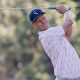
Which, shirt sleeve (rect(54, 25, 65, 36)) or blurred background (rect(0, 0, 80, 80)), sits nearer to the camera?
shirt sleeve (rect(54, 25, 65, 36))

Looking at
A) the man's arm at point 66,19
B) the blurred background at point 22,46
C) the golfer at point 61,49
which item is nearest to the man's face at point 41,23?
the golfer at point 61,49

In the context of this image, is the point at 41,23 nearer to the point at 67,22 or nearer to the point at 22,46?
the point at 67,22

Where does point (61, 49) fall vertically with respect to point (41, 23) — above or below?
below

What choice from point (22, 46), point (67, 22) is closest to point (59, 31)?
point (67, 22)

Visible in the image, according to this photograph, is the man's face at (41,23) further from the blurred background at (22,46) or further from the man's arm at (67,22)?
the blurred background at (22,46)

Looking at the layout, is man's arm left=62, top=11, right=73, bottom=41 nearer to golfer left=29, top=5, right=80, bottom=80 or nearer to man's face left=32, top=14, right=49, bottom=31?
golfer left=29, top=5, right=80, bottom=80

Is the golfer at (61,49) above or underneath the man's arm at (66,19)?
underneath

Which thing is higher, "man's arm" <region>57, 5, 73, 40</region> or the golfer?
"man's arm" <region>57, 5, 73, 40</region>

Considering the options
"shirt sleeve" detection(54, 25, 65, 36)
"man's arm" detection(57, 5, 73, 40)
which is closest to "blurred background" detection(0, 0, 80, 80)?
"man's arm" detection(57, 5, 73, 40)

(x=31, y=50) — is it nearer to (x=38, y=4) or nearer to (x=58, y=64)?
(x=38, y=4)

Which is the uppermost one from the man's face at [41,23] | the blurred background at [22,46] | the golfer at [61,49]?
the man's face at [41,23]

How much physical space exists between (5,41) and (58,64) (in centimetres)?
814

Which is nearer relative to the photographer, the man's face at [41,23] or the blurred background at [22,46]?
the man's face at [41,23]

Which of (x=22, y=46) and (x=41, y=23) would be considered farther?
(x=22, y=46)
